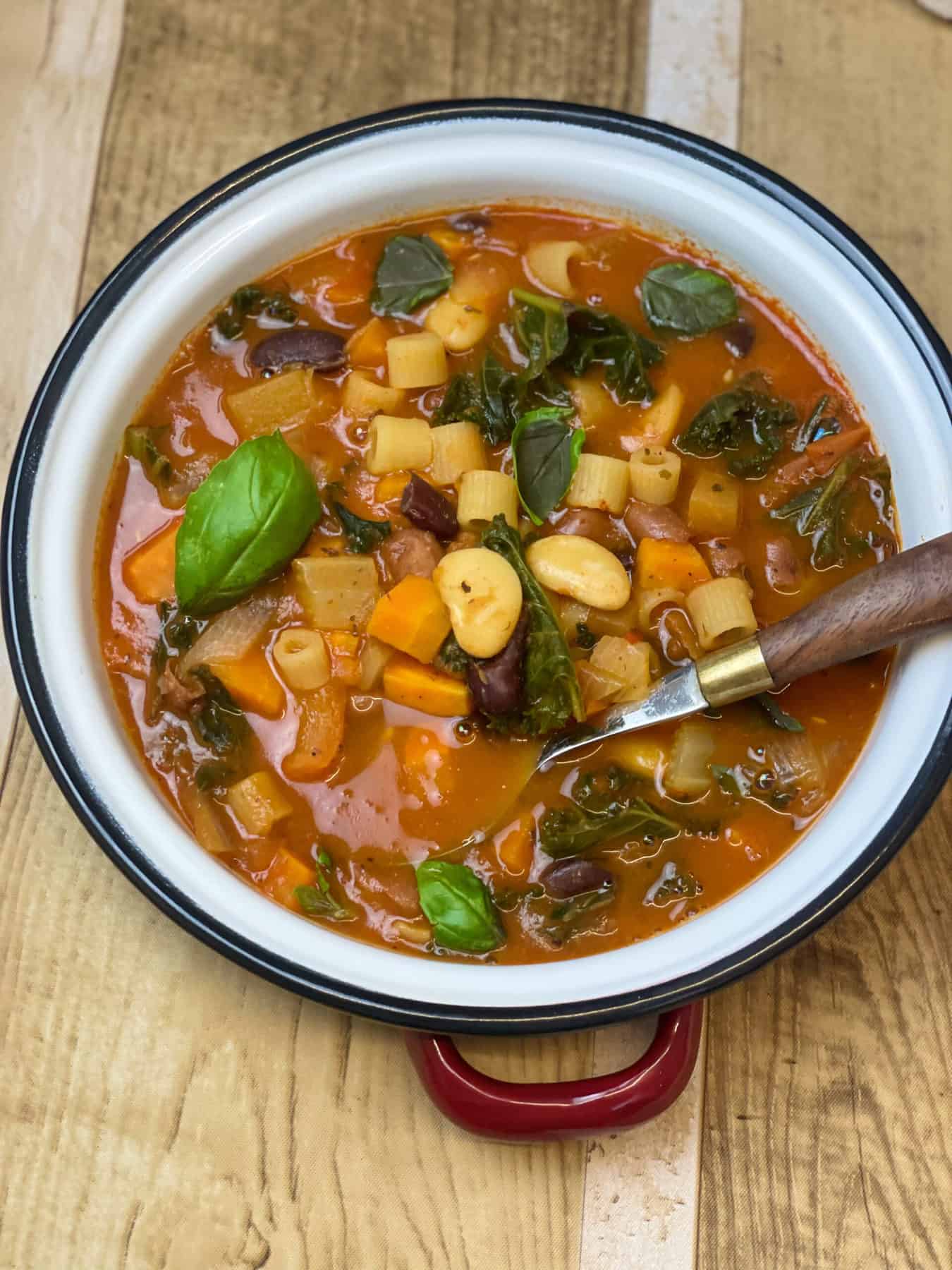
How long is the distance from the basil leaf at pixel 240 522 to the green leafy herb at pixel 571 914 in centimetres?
108

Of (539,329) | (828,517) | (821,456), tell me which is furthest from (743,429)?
(539,329)

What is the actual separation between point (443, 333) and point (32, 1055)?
6.99 feet

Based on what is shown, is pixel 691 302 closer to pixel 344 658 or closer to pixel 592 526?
pixel 592 526

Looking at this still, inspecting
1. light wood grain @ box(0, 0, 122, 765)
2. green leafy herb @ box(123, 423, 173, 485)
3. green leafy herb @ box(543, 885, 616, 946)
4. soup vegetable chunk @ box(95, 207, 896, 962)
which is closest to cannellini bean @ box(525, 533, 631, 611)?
soup vegetable chunk @ box(95, 207, 896, 962)

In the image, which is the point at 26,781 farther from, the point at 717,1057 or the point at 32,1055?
the point at 717,1057

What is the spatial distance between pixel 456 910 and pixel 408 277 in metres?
1.69

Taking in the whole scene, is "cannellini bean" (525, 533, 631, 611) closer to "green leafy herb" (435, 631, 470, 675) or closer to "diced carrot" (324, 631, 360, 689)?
"green leafy herb" (435, 631, 470, 675)

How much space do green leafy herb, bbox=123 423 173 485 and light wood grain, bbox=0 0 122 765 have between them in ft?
1.66

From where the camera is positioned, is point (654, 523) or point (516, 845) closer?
point (516, 845)

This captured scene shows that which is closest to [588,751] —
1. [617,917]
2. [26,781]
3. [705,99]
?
[617,917]

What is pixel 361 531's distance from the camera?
2.89 metres

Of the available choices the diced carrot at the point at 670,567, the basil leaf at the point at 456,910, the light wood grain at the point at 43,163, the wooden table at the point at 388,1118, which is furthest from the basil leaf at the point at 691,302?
the light wood grain at the point at 43,163

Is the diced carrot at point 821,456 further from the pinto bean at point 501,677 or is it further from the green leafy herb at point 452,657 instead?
the green leafy herb at point 452,657

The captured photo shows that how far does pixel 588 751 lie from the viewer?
2.84 metres
